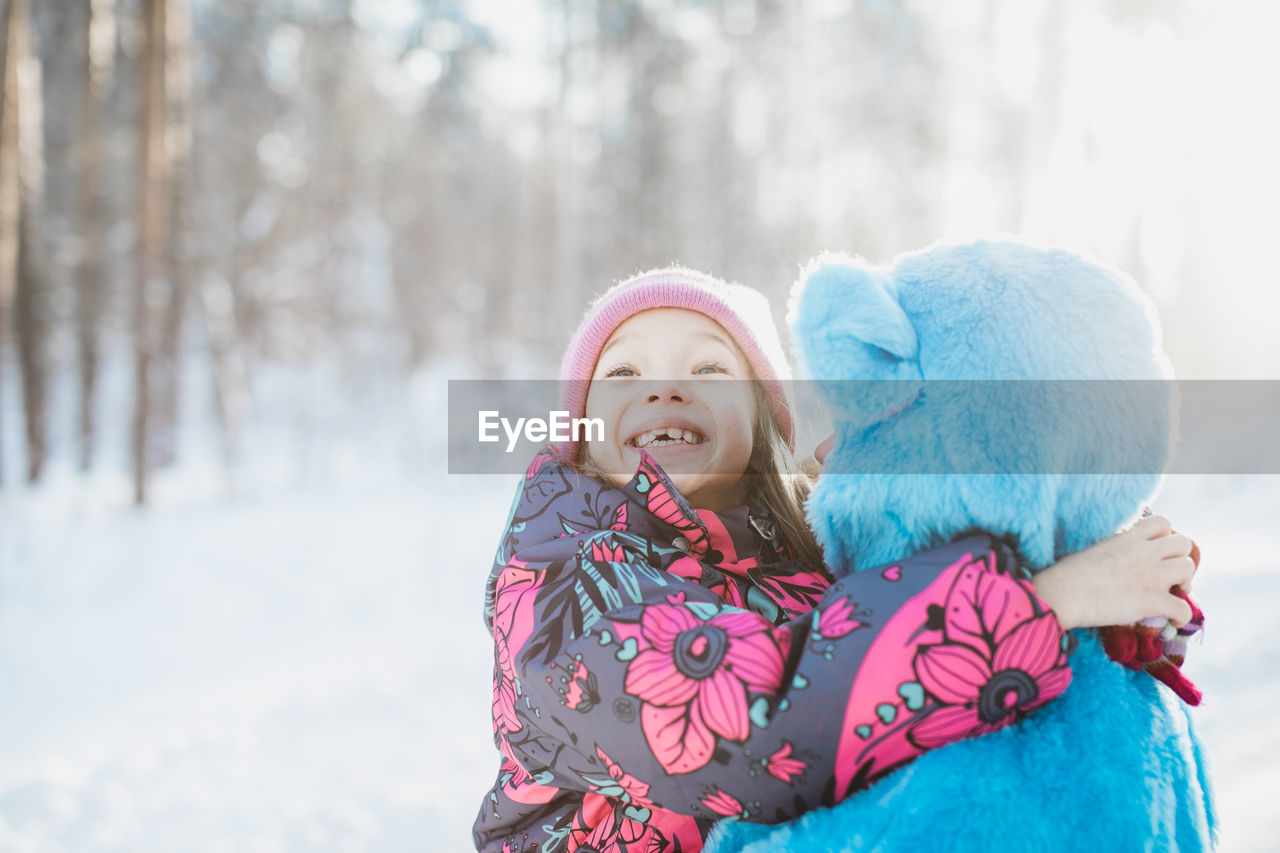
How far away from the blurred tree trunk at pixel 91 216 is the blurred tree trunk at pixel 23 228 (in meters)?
0.51

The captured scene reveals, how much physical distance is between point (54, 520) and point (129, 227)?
872 centimetres

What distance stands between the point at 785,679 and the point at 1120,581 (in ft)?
1.46

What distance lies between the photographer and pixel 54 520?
6762 millimetres

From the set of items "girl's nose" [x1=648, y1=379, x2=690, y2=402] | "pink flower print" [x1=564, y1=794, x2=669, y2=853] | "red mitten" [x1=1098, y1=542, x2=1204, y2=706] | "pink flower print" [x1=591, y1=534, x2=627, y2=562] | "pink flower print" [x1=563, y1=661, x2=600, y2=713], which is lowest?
"pink flower print" [x1=564, y1=794, x2=669, y2=853]

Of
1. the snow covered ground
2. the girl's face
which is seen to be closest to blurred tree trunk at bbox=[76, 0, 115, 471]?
the snow covered ground

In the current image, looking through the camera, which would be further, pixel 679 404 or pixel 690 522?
pixel 679 404

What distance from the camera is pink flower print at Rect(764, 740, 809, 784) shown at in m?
0.92

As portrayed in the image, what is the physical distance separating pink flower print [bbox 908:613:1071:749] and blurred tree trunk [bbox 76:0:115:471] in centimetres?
949

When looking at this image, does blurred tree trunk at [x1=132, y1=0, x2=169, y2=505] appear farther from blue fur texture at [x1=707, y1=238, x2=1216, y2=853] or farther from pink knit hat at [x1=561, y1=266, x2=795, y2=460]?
blue fur texture at [x1=707, y1=238, x2=1216, y2=853]

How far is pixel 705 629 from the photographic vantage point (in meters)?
1.01

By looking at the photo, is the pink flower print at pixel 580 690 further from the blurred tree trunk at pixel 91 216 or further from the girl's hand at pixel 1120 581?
the blurred tree trunk at pixel 91 216

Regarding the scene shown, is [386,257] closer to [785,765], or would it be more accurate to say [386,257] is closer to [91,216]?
[91,216]

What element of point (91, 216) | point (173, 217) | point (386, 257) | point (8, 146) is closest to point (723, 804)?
point (8, 146)

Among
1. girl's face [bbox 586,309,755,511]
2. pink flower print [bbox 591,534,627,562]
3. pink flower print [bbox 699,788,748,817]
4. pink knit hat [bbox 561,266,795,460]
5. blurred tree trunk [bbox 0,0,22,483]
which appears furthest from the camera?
blurred tree trunk [bbox 0,0,22,483]
